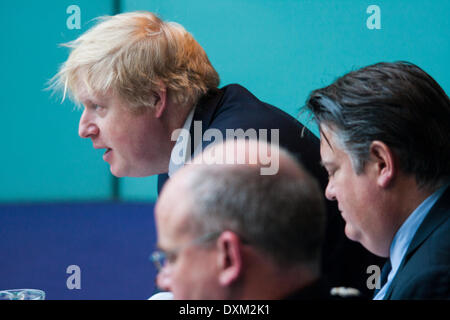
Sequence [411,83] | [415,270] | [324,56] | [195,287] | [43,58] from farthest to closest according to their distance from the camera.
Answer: [43,58]
[324,56]
[411,83]
[415,270]
[195,287]

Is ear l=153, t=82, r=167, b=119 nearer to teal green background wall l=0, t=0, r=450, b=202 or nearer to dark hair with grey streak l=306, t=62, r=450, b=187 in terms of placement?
dark hair with grey streak l=306, t=62, r=450, b=187

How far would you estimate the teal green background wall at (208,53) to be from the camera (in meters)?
2.27

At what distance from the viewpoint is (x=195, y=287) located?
64 centimetres

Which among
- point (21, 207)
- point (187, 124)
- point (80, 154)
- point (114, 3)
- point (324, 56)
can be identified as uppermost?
point (114, 3)

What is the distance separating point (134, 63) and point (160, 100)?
0.10 m

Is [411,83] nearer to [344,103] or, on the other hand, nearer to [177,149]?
[344,103]

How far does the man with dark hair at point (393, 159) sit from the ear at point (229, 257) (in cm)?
43

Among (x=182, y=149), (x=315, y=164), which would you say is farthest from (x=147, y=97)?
(x=315, y=164)

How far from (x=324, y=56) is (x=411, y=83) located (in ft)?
4.46

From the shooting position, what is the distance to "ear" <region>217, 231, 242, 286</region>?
0.61 meters

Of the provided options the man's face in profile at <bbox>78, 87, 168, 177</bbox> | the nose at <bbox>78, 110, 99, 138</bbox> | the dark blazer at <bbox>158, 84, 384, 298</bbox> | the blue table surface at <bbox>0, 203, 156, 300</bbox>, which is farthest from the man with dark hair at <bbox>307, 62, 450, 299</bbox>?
the blue table surface at <bbox>0, 203, 156, 300</bbox>

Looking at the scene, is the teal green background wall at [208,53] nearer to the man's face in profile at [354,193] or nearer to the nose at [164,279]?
the man's face in profile at [354,193]

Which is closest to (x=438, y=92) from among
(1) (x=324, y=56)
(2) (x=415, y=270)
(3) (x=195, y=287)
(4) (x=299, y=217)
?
(2) (x=415, y=270)

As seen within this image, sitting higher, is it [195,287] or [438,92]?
[438,92]
